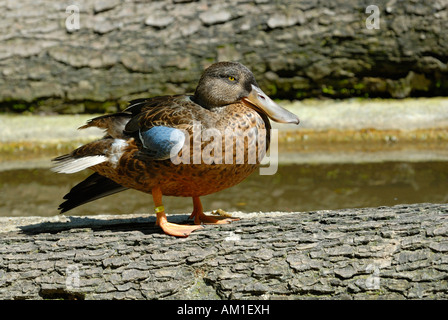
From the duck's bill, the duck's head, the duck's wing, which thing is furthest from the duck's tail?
the duck's bill

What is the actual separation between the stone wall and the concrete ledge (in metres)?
3.85

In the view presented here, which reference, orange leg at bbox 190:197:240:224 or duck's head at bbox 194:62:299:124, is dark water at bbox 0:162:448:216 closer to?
orange leg at bbox 190:197:240:224

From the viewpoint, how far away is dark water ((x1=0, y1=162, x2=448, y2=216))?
4758 millimetres

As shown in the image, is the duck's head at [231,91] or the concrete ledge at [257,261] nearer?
the concrete ledge at [257,261]

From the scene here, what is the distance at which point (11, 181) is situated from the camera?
218 inches

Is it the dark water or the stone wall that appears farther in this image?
the stone wall

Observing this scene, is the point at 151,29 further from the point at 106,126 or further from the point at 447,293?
the point at 447,293

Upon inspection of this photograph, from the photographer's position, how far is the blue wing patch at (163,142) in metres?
3.02

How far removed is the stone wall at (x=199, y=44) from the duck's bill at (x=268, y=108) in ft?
11.0

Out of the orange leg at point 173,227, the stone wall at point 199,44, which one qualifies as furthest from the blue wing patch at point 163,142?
the stone wall at point 199,44

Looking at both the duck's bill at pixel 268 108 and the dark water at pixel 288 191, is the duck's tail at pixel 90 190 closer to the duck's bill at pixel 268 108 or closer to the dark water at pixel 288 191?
the duck's bill at pixel 268 108

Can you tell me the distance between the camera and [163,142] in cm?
303

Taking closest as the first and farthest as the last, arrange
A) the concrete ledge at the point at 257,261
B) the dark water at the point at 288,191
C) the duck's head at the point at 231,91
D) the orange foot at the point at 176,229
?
the concrete ledge at the point at 257,261, the orange foot at the point at 176,229, the duck's head at the point at 231,91, the dark water at the point at 288,191

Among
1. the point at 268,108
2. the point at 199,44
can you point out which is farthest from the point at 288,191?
the point at 199,44
